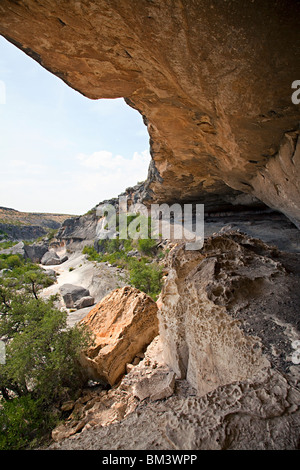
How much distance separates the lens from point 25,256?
30469 millimetres

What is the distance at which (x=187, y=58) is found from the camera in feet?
7.25

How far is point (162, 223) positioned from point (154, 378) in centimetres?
1131

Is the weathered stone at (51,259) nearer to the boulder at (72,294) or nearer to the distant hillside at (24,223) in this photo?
the distant hillside at (24,223)

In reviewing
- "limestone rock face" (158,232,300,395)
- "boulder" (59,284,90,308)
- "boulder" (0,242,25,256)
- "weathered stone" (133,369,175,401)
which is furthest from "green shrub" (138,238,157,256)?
"boulder" (0,242,25,256)

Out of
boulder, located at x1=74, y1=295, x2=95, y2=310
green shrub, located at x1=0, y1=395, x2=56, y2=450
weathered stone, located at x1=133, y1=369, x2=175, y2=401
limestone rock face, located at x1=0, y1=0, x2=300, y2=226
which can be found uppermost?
limestone rock face, located at x1=0, y1=0, x2=300, y2=226

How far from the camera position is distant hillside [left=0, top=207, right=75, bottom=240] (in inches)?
1710

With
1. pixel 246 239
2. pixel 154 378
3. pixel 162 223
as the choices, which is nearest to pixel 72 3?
pixel 246 239

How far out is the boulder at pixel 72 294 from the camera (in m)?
13.7

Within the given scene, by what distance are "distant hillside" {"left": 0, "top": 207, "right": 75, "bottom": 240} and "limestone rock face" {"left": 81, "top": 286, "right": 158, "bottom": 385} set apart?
4227cm

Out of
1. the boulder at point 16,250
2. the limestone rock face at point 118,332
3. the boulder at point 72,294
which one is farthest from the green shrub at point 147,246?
the boulder at point 16,250

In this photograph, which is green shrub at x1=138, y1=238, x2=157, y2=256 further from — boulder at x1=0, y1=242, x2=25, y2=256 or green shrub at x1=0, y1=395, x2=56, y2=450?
boulder at x1=0, y1=242, x2=25, y2=256

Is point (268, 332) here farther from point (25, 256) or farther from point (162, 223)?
point (25, 256)
